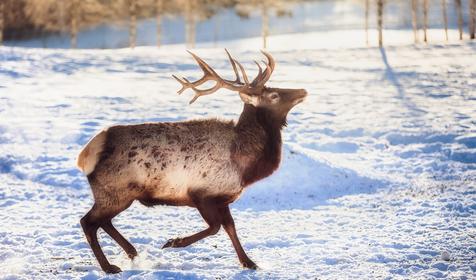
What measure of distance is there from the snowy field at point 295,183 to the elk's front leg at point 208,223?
0.27m

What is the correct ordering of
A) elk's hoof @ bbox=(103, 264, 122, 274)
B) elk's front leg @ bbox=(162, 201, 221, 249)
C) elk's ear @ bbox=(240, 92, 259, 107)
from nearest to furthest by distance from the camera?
elk's hoof @ bbox=(103, 264, 122, 274)
elk's front leg @ bbox=(162, 201, 221, 249)
elk's ear @ bbox=(240, 92, 259, 107)

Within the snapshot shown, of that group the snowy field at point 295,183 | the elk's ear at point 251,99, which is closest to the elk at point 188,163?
the elk's ear at point 251,99

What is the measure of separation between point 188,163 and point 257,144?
2.68ft

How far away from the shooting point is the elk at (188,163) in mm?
6160

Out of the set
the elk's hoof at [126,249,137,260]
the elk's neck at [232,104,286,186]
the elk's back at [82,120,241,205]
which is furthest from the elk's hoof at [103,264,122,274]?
the elk's neck at [232,104,286,186]

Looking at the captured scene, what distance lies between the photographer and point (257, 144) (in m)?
6.80

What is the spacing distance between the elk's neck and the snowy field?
0.99 meters

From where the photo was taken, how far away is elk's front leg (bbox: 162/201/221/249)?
6348 mm

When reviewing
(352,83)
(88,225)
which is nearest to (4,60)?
(352,83)

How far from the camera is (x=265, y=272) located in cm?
636

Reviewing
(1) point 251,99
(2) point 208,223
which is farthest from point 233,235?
(1) point 251,99

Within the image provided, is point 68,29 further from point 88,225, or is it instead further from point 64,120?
point 88,225

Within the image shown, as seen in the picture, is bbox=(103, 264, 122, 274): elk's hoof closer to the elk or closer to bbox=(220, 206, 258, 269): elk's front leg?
the elk

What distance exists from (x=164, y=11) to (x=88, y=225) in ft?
140
